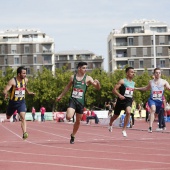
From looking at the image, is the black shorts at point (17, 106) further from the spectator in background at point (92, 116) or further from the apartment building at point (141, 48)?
the apartment building at point (141, 48)

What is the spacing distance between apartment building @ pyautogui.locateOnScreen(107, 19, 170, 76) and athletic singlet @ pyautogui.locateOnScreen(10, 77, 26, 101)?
12719cm

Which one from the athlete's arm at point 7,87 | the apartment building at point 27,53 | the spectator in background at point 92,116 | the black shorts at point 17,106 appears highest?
the apartment building at point 27,53

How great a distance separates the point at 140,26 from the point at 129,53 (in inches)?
321

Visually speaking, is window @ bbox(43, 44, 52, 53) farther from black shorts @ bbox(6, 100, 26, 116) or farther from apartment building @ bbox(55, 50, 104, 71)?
black shorts @ bbox(6, 100, 26, 116)

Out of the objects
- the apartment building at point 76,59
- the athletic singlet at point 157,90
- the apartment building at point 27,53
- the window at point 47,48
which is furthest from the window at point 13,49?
the athletic singlet at point 157,90

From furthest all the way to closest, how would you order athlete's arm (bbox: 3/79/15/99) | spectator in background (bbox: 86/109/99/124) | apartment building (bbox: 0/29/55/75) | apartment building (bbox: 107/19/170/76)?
1. apartment building (bbox: 0/29/55/75)
2. apartment building (bbox: 107/19/170/76)
3. spectator in background (bbox: 86/109/99/124)
4. athlete's arm (bbox: 3/79/15/99)

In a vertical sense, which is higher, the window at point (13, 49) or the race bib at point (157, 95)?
the window at point (13, 49)

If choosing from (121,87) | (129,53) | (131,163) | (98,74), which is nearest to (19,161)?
(131,163)

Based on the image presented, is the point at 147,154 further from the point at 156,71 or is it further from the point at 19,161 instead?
the point at 156,71

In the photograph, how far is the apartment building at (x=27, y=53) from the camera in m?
152

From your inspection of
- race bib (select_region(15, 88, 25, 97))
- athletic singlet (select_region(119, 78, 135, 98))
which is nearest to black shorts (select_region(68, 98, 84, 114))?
race bib (select_region(15, 88, 25, 97))

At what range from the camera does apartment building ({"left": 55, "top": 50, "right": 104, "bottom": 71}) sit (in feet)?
574

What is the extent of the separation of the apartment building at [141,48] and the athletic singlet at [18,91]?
127m

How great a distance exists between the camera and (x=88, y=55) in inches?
7259
